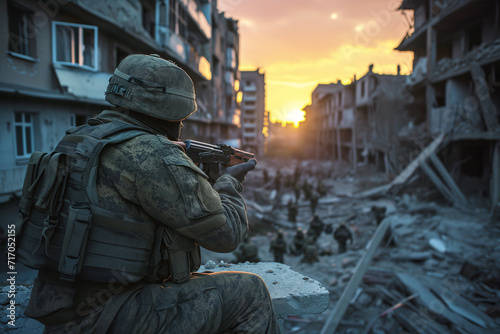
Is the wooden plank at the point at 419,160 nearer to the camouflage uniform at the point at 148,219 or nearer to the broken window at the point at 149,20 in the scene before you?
the broken window at the point at 149,20

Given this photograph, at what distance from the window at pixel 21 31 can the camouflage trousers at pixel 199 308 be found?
9.09 meters

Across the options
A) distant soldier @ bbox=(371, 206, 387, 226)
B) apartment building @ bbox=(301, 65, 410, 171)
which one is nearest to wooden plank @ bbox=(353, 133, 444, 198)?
distant soldier @ bbox=(371, 206, 387, 226)

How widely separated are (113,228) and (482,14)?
56.0 feet

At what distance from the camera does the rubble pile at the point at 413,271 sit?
5.45 meters

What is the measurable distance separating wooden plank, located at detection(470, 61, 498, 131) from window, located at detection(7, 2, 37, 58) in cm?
1457

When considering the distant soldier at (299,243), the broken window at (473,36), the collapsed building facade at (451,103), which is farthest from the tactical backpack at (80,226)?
the broken window at (473,36)

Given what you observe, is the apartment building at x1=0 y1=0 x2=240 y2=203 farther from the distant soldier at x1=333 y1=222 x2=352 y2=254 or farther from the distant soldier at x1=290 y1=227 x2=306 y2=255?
the distant soldier at x1=333 y1=222 x2=352 y2=254

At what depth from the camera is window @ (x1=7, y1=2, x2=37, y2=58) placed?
786 centimetres

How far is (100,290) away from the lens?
4.63ft

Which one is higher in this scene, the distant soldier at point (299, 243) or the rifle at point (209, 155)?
the rifle at point (209, 155)

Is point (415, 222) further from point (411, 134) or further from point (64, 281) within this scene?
point (64, 281)

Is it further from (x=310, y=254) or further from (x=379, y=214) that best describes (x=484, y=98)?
(x=310, y=254)

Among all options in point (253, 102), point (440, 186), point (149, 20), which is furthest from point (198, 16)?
point (253, 102)

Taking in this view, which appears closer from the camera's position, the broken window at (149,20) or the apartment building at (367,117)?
the broken window at (149,20)
